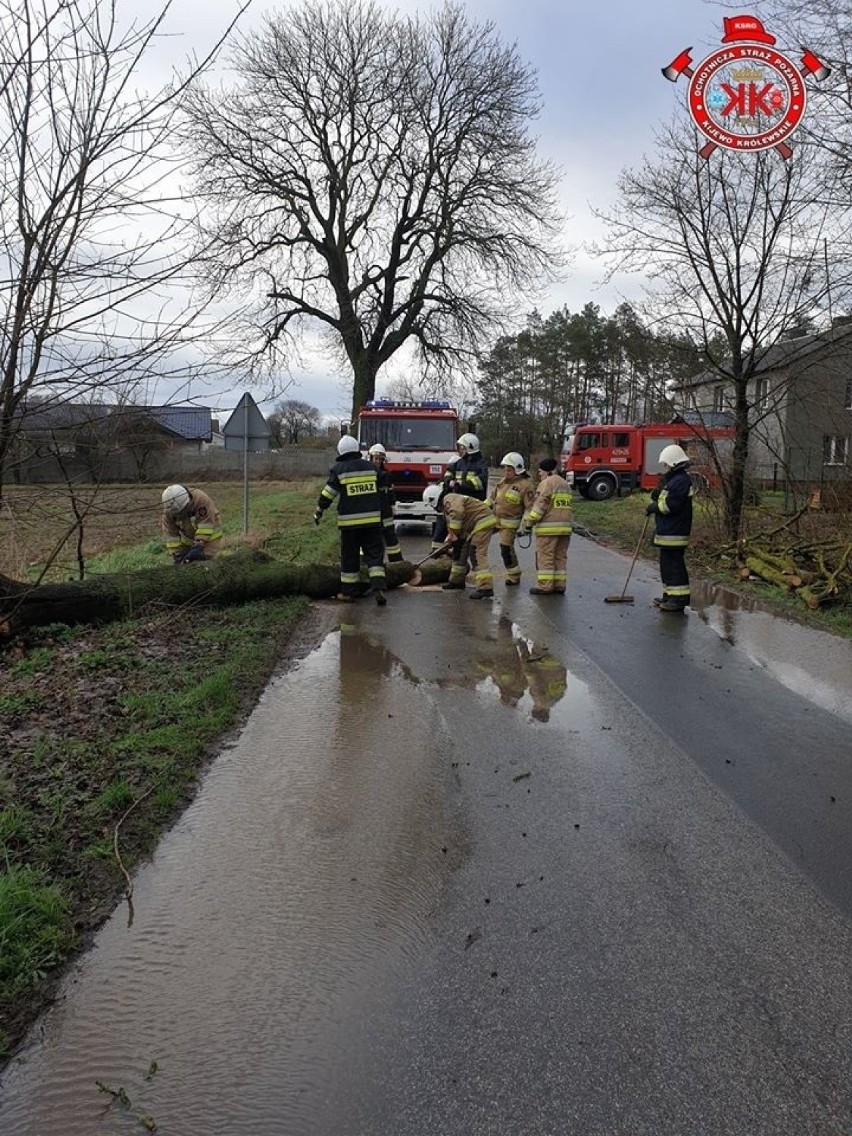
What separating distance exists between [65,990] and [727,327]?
14045 millimetres

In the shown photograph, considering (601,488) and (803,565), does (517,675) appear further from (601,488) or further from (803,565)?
(601,488)

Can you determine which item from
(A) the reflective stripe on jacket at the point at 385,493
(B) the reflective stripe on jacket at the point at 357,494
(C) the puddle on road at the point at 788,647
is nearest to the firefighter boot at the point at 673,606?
(C) the puddle on road at the point at 788,647

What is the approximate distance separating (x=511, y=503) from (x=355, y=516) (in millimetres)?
2540

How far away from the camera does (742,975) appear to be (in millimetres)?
2875

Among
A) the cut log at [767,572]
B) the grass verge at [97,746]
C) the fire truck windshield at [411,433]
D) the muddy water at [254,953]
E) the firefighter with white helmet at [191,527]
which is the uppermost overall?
the fire truck windshield at [411,433]

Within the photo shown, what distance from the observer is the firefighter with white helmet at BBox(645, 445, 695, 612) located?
9.53 meters

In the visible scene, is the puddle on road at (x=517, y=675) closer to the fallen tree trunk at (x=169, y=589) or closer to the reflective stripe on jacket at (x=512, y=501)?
the fallen tree trunk at (x=169, y=589)

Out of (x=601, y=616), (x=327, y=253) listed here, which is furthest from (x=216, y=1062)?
(x=327, y=253)

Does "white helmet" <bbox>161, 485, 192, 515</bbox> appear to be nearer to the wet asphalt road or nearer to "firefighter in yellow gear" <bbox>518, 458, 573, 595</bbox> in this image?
"firefighter in yellow gear" <bbox>518, 458, 573, 595</bbox>

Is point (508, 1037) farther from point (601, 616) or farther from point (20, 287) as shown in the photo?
point (601, 616)

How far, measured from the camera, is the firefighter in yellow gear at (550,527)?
34.0ft

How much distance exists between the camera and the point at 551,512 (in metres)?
10.4

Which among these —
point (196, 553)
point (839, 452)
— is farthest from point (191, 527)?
point (839, 452)

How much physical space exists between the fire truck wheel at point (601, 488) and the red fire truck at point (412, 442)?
44.2 ft
